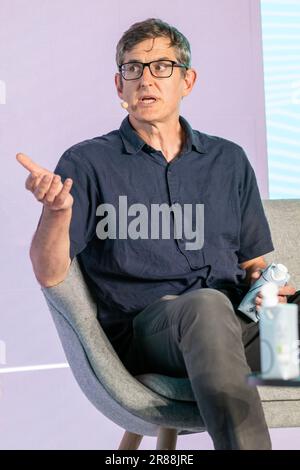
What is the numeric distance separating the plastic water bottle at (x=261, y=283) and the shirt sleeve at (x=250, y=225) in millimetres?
226

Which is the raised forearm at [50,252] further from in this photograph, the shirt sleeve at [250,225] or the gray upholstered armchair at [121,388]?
the shirt sleeve at [250,225]

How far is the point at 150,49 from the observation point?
2311mm

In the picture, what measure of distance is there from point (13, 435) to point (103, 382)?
1180 millimetres

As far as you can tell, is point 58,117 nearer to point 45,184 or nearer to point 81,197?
point 81,197

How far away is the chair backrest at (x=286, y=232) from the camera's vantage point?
2561 mm

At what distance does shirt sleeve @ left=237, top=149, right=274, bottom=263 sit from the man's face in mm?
275

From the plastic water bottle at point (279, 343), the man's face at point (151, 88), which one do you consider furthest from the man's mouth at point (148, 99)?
the plastic water bottle at point (279, 343)

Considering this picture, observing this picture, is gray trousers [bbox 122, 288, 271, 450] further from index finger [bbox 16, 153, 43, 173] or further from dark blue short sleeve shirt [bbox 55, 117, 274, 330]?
index finger [bbox 16, 153, 43, 173]

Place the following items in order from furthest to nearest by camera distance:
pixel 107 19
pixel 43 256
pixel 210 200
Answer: pixel 107 19, pixel 210 200, pixel 43 256

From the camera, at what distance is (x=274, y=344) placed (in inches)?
57.0

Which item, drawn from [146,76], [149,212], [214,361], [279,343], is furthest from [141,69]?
[279,343]

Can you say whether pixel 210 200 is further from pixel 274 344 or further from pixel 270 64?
pixel 270 64
